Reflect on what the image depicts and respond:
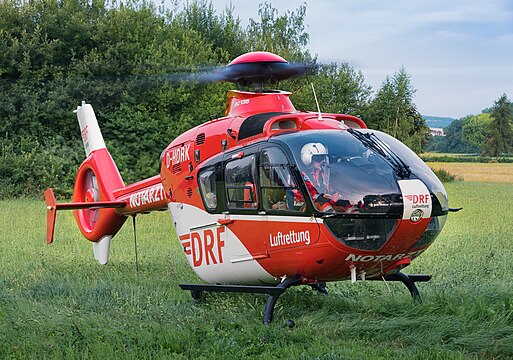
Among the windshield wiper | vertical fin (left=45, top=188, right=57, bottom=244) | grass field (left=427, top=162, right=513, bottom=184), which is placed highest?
the windshield wiper

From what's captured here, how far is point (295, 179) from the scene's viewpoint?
7.87m

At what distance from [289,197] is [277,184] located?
229mm

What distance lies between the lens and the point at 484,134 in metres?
71.2

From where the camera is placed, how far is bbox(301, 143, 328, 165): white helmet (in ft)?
25.9

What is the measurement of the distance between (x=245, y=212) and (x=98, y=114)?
2388 cm

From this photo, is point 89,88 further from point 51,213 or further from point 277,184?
point 277,184

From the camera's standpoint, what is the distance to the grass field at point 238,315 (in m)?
6.91

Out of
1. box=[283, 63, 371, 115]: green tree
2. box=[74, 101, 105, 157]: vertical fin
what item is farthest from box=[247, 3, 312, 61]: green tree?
box=[74, 101, 105, 157]: vertical fin

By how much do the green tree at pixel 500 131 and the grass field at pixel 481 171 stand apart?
782cm

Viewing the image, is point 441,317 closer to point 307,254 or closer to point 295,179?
point 307,254

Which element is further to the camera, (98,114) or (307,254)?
(98,114)

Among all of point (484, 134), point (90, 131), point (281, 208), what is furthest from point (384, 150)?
point (484, 134)

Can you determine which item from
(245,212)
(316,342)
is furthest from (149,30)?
(316,342)

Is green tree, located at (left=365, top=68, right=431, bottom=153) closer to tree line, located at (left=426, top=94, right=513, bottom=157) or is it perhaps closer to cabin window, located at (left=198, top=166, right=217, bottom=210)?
tree line, located at (left=426, top=94, right=513, bottom=157)
